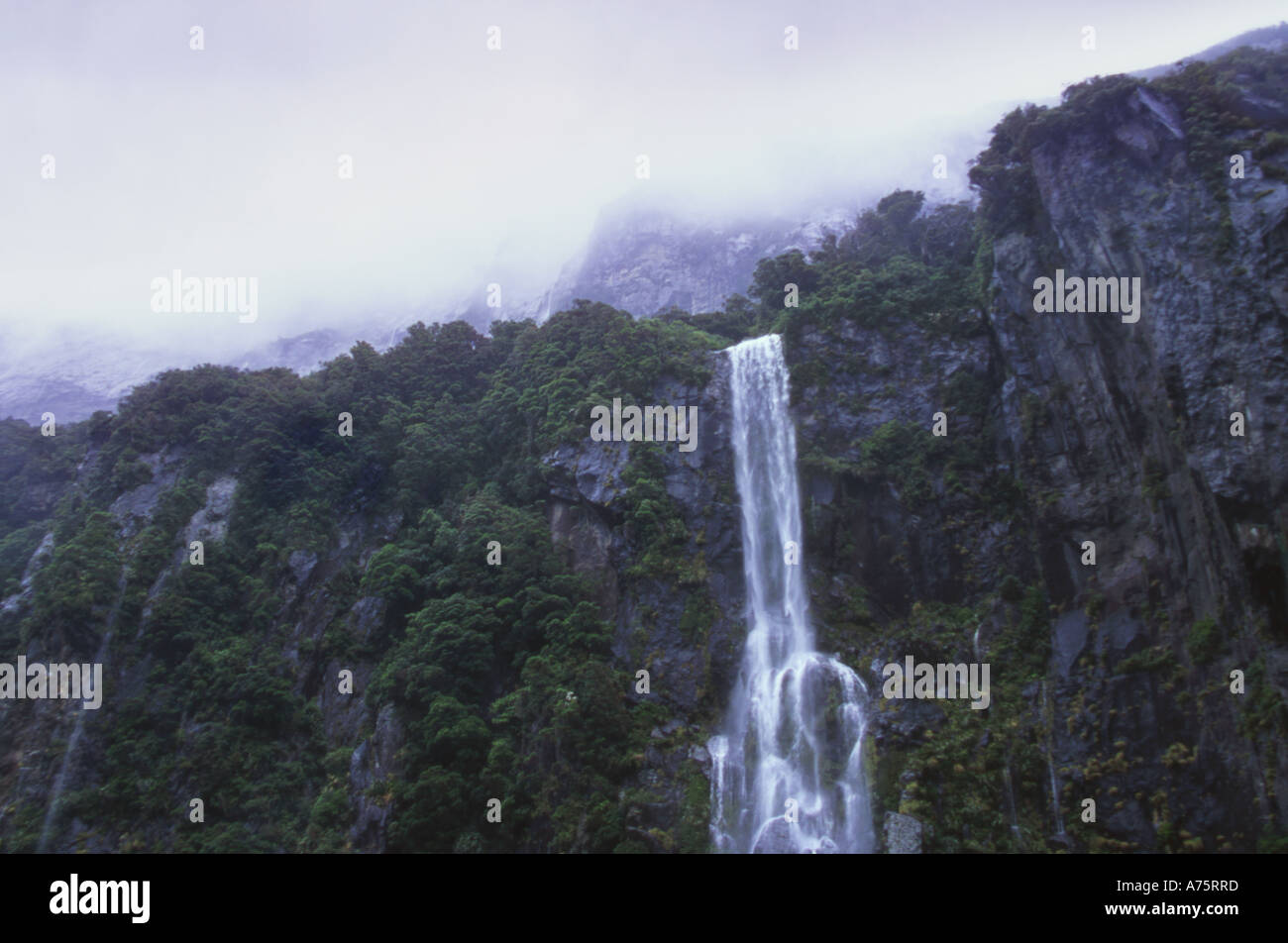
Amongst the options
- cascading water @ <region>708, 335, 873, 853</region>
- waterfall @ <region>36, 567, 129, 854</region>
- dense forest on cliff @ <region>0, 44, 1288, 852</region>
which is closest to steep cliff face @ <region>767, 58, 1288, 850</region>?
dense forest on cliff @ <region>0, 44, 1288, 852</region>

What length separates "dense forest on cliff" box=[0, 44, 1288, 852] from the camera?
58.7 ft

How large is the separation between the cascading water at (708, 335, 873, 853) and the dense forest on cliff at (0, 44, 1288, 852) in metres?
0.77

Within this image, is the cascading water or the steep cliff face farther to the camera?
the cascading water

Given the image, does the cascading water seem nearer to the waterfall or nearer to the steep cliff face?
the steep cliff face

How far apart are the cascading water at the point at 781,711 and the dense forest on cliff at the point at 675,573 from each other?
Answer: 77 cm

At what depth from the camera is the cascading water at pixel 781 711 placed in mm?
19203

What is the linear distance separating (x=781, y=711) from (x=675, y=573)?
5455mm

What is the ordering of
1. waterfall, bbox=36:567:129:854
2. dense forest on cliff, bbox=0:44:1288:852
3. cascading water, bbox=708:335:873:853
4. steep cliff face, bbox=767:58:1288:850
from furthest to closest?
1. waterfall, bbox=36:567:129:854
2. cascading water, bbox=708:335:873:853
3. dense forest on cliff, bbox=0:44:1288:852
4. steep cliff face, bbox=767:58:1288:850

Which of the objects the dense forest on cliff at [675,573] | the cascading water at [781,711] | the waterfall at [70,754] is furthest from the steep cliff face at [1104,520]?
the waterfall at [70,754]

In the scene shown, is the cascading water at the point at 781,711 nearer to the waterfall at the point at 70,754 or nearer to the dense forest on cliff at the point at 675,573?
the dense forest on cliff at the point at 675,573

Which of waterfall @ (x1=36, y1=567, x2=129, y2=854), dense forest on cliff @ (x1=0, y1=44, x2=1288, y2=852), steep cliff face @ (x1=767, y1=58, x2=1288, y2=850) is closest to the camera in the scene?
steep cliff face @ (x1=767, y1=58, x2=1288, y2=850)

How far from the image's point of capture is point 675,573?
24.5 metres

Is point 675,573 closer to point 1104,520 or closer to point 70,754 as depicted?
point 1104,520

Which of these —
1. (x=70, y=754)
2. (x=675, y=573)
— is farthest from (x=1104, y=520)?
(x=70, y=754)
